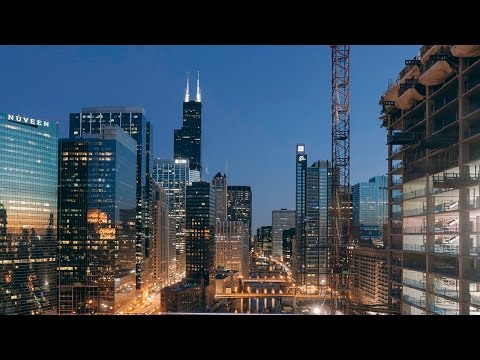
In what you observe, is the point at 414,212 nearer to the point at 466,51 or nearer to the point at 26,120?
the point at 466,51

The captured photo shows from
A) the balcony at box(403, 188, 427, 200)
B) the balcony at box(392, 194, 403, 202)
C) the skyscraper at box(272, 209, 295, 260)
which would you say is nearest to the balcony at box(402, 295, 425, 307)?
the balcony at box(403, 188, 427, 200)

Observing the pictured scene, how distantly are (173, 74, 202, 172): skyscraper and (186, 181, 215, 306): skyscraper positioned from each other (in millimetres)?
29027

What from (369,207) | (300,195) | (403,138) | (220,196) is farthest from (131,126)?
(403,138)

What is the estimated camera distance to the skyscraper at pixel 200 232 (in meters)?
55.0

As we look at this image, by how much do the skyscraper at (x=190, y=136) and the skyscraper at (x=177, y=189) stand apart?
14463 millimetres

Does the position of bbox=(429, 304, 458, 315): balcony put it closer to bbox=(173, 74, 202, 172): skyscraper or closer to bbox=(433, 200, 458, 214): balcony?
bbox=(433, 200, 458, 214): balcony

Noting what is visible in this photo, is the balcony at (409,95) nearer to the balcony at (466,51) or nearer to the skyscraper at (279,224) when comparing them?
the balcony at (466,51)

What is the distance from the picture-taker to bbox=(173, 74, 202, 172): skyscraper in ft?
321

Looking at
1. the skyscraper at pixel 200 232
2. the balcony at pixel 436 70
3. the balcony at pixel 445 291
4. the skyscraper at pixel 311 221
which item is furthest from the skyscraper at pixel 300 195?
the balcony at pixel 436 70

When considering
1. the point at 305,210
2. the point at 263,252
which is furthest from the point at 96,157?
the point at 263,252
